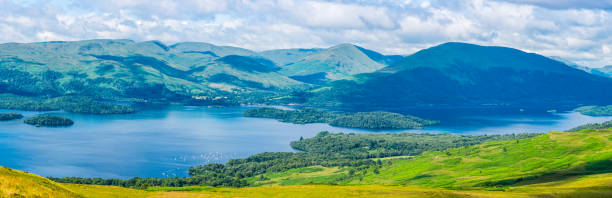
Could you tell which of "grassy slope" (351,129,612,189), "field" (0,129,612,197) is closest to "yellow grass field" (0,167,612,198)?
"field" (0,129,612,197)

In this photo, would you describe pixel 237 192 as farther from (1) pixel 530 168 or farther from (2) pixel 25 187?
(1) pixel 530 168

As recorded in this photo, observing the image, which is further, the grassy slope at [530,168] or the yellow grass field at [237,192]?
the grassy slope at [530,168]

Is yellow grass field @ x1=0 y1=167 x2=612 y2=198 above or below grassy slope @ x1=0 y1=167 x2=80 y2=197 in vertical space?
below

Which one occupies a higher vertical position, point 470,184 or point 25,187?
point 25,187

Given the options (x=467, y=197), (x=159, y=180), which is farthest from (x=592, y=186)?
(x=159, y=180)

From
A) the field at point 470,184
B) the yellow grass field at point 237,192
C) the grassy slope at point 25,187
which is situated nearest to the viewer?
the grassy slope at point 25,187

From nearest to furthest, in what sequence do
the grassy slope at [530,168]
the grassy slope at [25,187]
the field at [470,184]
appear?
the grassy slope at [25,187]
the field at [470,184]
the grassy slope at [530,168]

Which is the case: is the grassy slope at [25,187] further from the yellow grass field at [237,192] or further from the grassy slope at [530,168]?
the grassy slope at [530,168]

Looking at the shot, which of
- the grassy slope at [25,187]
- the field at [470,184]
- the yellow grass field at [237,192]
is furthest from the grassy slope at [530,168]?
the grassy slope at [25,187]

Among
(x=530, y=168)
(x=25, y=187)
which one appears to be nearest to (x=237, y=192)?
(x=25, y=187)

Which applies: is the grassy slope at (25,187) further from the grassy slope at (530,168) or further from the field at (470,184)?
the grassy slope at (530,168)

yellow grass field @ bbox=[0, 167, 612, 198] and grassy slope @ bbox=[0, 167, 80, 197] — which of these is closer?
grassy slope @ bbox=[0, 167, 80, 197]

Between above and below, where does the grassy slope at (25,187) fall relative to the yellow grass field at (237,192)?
above

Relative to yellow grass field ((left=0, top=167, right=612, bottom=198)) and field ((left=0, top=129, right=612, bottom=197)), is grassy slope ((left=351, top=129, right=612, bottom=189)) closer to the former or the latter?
field ((left=0, top=129, right=612, bottom=197))
